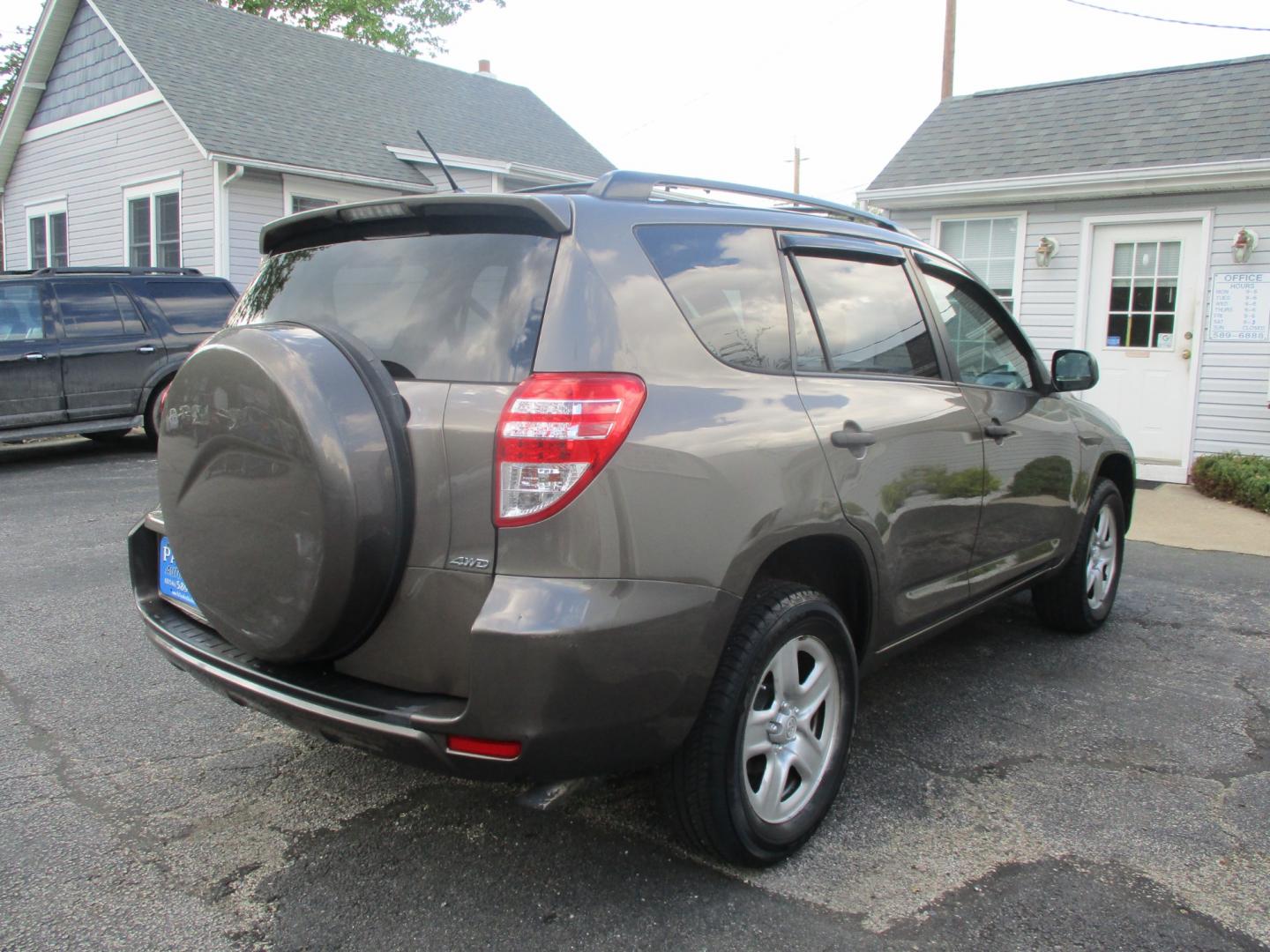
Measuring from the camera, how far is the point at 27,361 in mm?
9562

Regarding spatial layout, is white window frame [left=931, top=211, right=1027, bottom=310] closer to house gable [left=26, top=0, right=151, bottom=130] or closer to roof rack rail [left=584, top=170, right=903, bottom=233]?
roof rack rail [left=584, top=170, right=903, bottom=233]

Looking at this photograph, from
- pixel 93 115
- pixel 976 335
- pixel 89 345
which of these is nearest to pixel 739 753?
pixel 976 335

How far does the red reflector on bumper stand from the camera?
227 cm

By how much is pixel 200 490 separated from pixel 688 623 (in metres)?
1.29

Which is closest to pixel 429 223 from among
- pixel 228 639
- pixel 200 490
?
pixel 200 490

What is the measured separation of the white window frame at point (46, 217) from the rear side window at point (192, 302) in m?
8.94

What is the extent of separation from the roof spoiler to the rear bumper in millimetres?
885

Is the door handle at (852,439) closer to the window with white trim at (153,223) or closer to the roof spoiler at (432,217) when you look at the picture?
the roof spoiler at (432,217)

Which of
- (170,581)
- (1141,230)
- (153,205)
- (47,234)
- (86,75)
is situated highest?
(86,75)

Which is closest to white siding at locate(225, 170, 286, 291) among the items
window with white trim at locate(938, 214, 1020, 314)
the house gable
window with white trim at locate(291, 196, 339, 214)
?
window with white trim at locate(291, 196, 339, 214)

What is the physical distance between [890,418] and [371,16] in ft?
95.2

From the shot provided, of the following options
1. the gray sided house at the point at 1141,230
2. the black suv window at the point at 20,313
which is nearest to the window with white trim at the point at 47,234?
the black suv window at the point at 20,313

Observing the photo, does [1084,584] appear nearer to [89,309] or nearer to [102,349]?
[102,349]

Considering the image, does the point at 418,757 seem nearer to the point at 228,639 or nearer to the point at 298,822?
the point at 228,639
